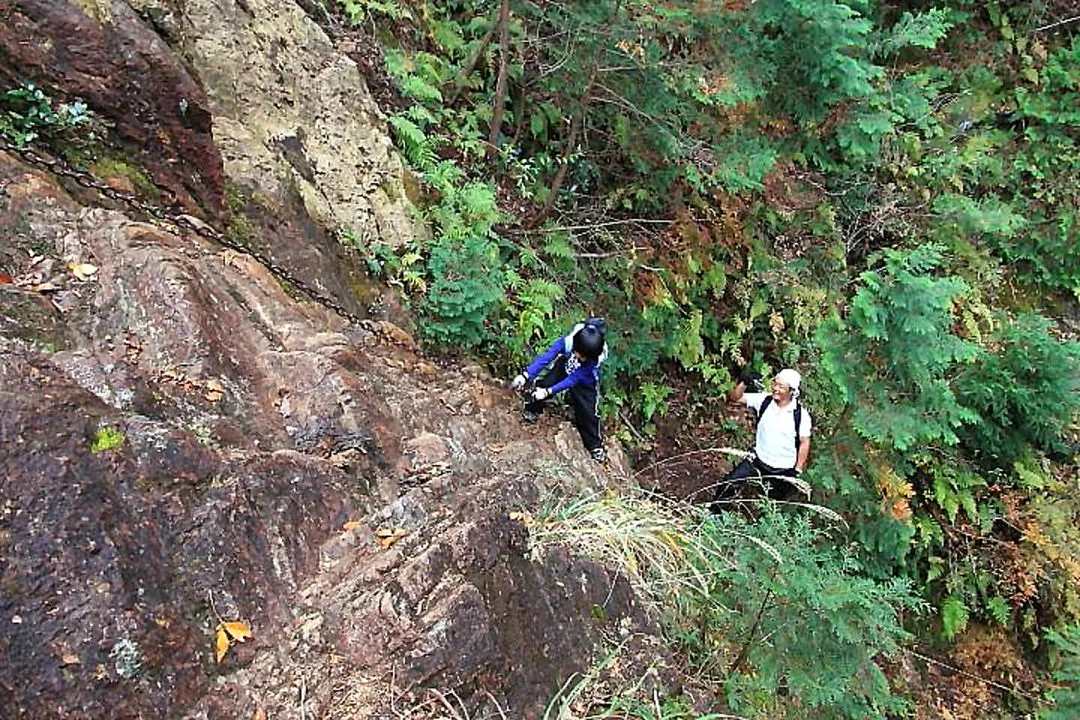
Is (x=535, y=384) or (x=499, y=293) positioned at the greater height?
(x=499, y=293)

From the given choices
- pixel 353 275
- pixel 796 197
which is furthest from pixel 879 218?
pixel 353 275

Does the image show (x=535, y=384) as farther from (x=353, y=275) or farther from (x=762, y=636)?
(x=762, y=636)

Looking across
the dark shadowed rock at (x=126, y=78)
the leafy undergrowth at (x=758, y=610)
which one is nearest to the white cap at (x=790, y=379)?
the leafy undergrowth at (x=758, y=610)

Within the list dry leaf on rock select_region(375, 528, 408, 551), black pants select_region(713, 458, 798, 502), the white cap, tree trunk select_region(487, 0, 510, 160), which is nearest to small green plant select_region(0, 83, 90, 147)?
dry leaf on rock select_region(375, 528, 408, 551)

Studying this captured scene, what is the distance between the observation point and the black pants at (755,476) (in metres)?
6.71

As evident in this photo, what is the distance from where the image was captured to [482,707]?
125 inches

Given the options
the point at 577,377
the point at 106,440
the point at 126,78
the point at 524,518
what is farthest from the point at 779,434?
the point at 126,78

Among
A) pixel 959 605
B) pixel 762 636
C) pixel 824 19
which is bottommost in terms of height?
pixel 959 605

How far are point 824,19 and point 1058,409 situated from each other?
15.8 feet

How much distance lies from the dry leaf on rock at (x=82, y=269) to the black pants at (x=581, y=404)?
3402 millimetres

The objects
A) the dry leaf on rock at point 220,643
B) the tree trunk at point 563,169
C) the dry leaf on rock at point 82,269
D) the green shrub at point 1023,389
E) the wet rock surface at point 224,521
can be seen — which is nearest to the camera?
the wet rock surface at point 224,521

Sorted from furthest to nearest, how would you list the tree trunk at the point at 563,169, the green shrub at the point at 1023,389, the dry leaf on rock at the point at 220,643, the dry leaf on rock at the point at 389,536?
the tree trunk at the point at 563,169, the green shrub at the point at 1023,389, the dry leaf on rock at the point at 389,536, the dry leaf on rock at the point at 220,643

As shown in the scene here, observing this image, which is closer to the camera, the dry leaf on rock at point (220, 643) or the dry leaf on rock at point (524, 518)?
the dry leaf on rock at point (220, 643)

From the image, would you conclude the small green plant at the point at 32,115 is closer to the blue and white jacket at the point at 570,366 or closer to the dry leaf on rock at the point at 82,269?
the dry leaf on rock at the point at 82,269
